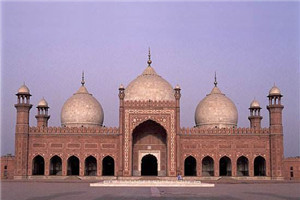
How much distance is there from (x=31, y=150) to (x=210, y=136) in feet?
36.8

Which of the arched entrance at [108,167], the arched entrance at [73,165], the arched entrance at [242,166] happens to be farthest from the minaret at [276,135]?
the arched entrance at [73,165]

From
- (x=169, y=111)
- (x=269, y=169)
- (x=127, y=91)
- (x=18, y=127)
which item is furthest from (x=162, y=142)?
(x=18, y=127)

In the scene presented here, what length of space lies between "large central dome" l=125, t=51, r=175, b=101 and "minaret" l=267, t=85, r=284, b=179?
6.58 metres

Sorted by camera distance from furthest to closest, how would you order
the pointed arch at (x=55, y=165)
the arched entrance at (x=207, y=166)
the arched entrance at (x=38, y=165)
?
the pointed arch at (x=55, y=165), the arched entrance at (x=207, y=166), the arched entrance at (x=38, y=165)

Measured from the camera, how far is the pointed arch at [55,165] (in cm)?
2934

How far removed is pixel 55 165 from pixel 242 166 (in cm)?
1237

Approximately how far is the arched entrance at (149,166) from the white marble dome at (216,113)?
4.42 meters

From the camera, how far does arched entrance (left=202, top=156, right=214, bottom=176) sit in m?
29.2

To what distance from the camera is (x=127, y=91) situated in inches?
1216

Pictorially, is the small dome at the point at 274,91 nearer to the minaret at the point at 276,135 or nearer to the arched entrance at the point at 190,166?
the minaret at the point at 276,135

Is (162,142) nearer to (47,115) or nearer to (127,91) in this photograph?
(127,91)

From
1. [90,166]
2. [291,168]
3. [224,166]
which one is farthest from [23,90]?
[291,168]

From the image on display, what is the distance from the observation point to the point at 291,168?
2820 centimetres

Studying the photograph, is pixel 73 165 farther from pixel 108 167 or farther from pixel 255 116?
pixel 255 116
